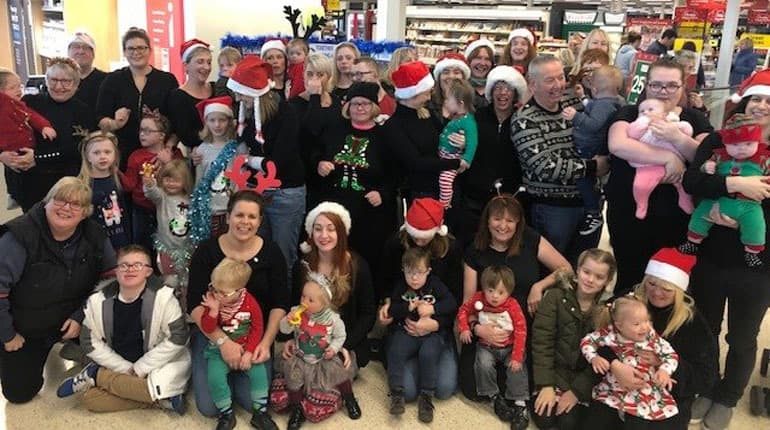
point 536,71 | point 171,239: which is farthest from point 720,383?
point 171,239

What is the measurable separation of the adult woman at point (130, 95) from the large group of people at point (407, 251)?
0.18 m

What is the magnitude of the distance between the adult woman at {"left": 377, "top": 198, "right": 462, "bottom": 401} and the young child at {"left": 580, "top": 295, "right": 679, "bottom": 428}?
690mm

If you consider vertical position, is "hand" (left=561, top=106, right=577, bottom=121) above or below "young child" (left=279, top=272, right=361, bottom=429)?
above

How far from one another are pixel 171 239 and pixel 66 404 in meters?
0.94

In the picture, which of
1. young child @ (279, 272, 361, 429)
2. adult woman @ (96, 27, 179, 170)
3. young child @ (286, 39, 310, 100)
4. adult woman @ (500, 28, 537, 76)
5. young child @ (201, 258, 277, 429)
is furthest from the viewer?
young child @ (286, 39, 310, 100)

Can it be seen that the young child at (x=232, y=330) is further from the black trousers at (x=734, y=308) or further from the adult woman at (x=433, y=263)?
the black trousers at (x=734, y=308)

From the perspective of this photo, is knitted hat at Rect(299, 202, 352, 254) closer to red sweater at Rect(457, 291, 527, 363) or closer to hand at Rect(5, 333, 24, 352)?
red sweater at Rect(457, 291, 527, 363)

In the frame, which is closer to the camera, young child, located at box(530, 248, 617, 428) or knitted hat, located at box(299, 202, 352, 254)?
young child, located at box(530, 248, 617, 428)

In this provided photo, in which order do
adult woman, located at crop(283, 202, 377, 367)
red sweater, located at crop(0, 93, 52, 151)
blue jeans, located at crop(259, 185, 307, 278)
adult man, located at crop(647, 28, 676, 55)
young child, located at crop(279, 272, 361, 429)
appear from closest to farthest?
young child, located at crop(279, 272, 361, 429)
adult woman, located at crop(283, 202, 377, 367)
blue jeans, located at crop(259, 185, 307, 278)
red sweater, located at crop(0, 93, 52, 151)
adult man, located at crop(647, 28, 676, 55)

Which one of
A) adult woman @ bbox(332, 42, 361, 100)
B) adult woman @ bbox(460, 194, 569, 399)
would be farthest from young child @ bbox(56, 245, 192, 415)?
adult woman @ bbox(332, 42, 361, 100)

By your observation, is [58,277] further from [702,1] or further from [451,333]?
[702,1]

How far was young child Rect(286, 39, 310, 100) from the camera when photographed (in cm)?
419

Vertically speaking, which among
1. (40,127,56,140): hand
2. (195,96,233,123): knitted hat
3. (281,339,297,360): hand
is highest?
(195,96,233,123): knitted hat

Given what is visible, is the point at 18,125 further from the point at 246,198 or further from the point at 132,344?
the point at 246,198
